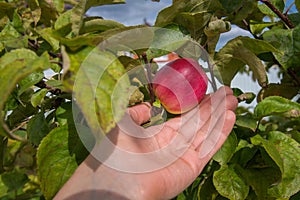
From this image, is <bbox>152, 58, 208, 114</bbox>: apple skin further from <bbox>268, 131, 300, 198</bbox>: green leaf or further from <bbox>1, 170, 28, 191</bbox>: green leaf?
<bbox>1, 170, 28, 191</bbox>: green leaf

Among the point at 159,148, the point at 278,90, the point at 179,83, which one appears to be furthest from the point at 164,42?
the point at 278,90

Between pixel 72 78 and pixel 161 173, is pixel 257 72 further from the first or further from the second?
pixel 72 78

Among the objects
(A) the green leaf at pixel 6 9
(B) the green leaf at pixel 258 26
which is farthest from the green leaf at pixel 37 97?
(B) the green leaf at pixel 258 26

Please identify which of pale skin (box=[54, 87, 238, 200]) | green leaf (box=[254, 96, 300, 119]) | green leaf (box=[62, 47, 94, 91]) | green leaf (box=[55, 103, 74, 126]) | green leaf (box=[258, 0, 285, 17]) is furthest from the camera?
green leaf (box=[258, 0, 285, 17])

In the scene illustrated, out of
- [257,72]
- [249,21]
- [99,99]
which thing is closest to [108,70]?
[99,99]

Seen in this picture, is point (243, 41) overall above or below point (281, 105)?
above

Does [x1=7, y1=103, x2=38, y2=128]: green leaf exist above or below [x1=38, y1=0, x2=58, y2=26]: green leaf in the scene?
below

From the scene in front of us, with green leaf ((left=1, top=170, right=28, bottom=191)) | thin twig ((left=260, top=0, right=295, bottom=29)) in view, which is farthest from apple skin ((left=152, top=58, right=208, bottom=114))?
green leaf ((left=1, top=170, right=28, bottom=191))
